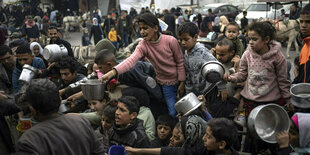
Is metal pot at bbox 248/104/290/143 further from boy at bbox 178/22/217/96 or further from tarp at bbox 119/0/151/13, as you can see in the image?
tarp at bbox 119/0/151/13

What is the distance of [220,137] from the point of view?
260cm

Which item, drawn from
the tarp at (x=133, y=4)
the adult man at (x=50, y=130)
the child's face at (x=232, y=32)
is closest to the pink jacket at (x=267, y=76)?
the child's face at (x=232, y=32)

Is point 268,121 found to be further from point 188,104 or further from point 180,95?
point 180,95

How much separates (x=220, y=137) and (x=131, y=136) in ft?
3.17

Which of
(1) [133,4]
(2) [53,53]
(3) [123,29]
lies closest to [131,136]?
(2) [53,53]

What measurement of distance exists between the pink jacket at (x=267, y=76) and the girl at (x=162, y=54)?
66 cm

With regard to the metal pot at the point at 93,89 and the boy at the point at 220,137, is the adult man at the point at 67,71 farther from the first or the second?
the boy at the point at 220,137

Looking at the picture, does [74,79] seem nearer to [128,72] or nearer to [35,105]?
[128,72]

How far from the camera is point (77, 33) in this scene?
23281mm

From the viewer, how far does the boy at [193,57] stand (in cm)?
351

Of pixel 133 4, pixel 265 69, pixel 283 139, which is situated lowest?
pixel 283 139

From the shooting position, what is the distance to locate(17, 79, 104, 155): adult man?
2.00 m

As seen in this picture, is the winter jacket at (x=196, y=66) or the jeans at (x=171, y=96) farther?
the jeans at (x=171, y=96)

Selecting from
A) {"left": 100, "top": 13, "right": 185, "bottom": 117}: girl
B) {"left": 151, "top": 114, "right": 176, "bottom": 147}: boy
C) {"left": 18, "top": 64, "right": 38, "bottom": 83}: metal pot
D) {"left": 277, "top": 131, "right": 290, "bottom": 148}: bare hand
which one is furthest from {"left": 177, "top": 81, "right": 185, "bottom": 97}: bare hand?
{"left": 18, "top": 64, "right": 38, "bottom": 83}: metal pot
